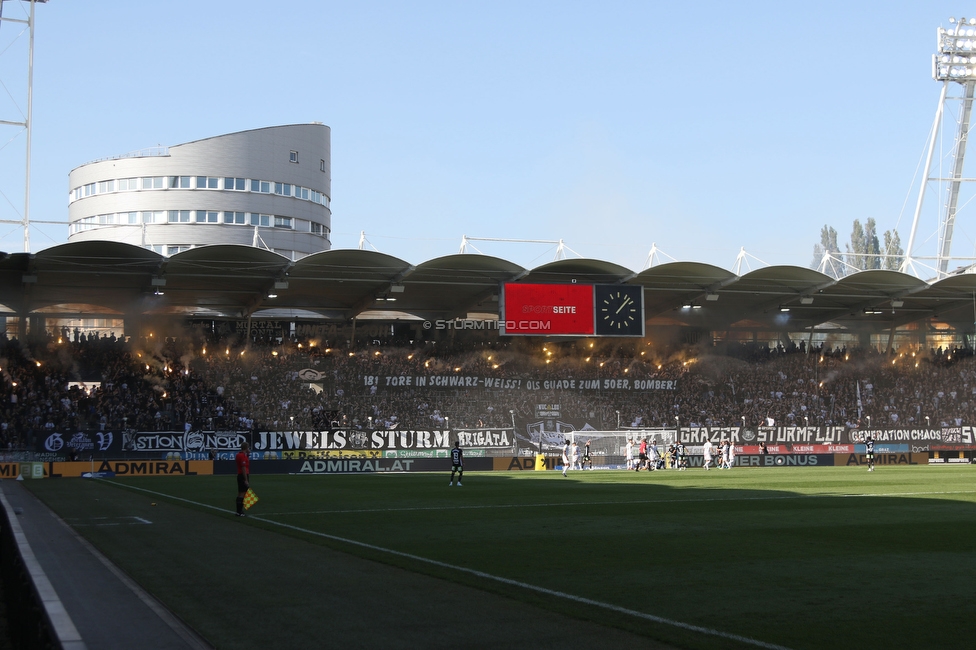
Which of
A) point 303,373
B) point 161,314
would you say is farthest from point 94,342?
point 303,373

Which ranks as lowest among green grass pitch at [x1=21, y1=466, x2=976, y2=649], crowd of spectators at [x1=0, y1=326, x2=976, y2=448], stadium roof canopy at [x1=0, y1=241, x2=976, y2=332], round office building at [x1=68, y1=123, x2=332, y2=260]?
green grass pitch at [x1=21, y1=466, x2=976, y2=649]

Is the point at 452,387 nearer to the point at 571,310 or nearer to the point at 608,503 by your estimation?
the point at 571,310

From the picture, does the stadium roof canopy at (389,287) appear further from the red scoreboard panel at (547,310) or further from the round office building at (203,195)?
the round office building at (203,195)

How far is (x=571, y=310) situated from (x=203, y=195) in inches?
1554

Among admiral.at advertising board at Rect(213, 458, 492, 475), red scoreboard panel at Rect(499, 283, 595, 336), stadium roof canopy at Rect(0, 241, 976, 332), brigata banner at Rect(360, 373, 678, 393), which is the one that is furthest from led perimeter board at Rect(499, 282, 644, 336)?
admiral.at advertising board at Rect(213, 458, 492, 475)

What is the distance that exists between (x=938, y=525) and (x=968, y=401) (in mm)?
50893

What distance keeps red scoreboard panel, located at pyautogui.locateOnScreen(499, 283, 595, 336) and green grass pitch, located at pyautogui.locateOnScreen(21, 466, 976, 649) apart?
2605 centimetres

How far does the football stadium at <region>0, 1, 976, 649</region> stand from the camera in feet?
30.8

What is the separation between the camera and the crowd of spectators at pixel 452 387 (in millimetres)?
49594

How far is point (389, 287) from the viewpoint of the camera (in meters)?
53.8

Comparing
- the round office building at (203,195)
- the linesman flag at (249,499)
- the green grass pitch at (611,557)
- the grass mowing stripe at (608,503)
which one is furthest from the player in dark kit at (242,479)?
the round office building at (203,195)

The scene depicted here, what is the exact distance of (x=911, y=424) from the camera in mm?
56969

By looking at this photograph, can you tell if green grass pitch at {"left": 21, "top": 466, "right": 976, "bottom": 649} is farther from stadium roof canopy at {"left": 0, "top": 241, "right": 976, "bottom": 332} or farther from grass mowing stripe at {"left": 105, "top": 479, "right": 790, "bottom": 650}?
stadium roof canopy at {"left": 0, "top": 241, "right": 976, "bottom": 332}

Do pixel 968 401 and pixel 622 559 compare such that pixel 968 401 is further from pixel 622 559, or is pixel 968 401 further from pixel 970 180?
pixel 622 559
